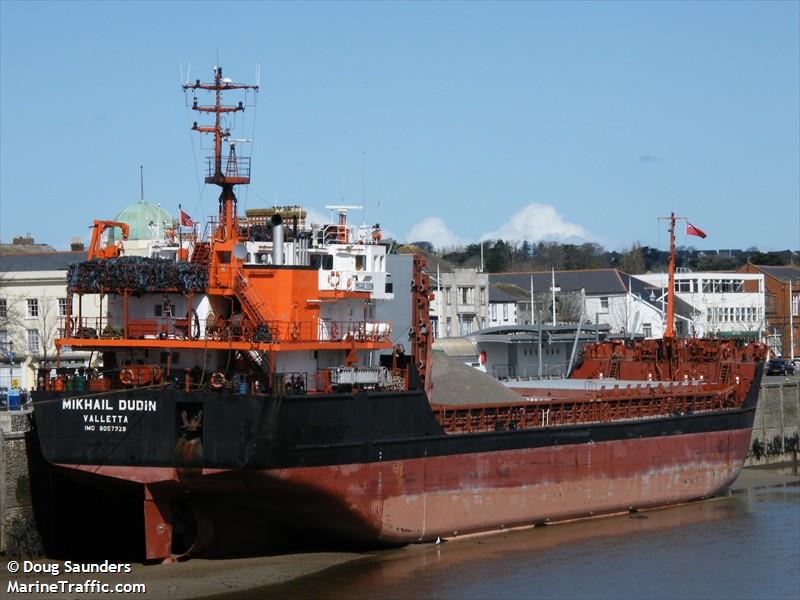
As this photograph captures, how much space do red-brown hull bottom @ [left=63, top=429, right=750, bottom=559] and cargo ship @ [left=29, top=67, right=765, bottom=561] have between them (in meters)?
0.05

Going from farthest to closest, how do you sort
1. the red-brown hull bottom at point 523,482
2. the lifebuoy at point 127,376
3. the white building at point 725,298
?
the white building at point 725,298 < the red-brown hull bottom at point 523,482 < the lifebuoy at point 127,376

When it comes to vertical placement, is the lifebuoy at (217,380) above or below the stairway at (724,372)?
below

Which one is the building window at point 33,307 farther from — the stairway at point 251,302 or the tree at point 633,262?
the tree at point 633,262

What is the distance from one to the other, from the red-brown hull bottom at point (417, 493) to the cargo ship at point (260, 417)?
0.05 metres

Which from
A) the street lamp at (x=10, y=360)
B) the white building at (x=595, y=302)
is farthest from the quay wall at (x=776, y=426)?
the street lamp at (x=10, y=360)

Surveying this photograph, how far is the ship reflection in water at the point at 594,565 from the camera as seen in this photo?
28891mm

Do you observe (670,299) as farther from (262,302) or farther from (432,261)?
(432,261)

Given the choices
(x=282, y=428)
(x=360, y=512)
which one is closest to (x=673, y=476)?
(x=360, y=512)

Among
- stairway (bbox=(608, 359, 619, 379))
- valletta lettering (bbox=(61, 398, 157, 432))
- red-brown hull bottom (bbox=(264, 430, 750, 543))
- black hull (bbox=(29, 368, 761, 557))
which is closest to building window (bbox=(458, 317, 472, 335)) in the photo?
stairway (bbox=(608, 359, 619, 379))

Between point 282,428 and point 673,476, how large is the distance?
1569 centimetres

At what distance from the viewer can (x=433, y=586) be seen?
95.3 ft

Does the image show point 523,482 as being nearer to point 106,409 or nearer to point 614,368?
point 106,409

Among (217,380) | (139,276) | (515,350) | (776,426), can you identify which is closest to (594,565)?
(217,380)

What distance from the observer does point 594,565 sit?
103ft
